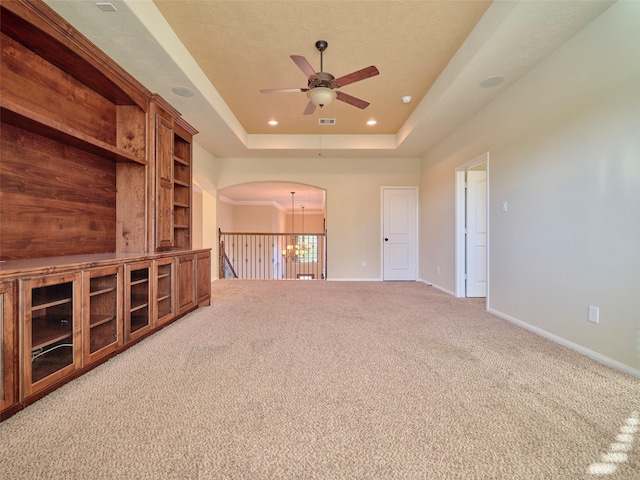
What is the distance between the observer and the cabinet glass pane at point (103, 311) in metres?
2.09

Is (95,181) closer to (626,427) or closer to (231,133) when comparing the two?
(231,133)

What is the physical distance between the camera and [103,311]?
7.20ft

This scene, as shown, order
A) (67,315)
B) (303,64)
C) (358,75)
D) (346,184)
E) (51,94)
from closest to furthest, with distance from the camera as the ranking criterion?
(67,315) < (51,94) < (303,64) < (358,75) < (346,184)

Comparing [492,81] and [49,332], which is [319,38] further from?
[49,332]

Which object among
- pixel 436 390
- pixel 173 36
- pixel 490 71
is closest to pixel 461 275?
pixel 490 71

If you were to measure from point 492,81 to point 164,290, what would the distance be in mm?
4254

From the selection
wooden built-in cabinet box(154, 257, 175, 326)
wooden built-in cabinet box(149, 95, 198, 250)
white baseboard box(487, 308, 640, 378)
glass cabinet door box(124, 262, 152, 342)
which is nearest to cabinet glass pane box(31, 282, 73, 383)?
glass cabinet door box(124, 262, 152, 342)

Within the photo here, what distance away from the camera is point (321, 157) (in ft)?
20.5

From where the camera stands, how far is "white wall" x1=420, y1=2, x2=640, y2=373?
2.05 metres

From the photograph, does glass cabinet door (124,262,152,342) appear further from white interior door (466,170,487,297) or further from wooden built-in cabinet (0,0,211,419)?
white interior door (466,170,487,297)

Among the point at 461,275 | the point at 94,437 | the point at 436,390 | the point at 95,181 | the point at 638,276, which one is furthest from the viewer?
the point at 461,275

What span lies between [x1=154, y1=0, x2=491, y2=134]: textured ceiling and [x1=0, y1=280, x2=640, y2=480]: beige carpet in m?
2.97

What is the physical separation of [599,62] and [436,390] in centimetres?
282

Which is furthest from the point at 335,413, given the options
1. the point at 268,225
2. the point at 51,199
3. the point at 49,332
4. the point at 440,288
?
the point at 268,225
